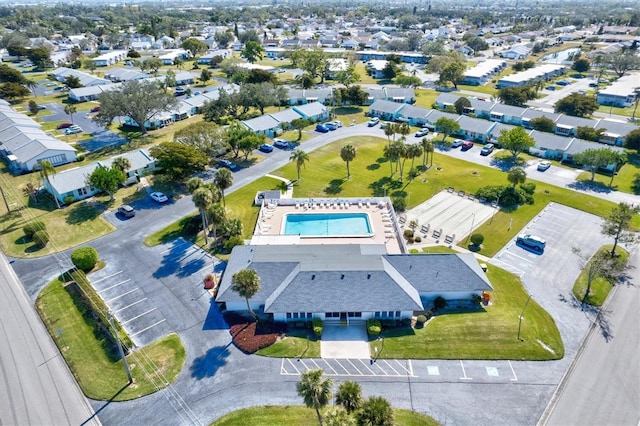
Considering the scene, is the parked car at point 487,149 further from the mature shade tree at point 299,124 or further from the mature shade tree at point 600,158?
the mature shade tree at point 299,124

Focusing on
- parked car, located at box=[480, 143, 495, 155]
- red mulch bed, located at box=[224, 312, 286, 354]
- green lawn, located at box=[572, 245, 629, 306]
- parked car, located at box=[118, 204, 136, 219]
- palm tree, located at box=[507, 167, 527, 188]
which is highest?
palm tree, located at box=[507, 167, 527, 188]

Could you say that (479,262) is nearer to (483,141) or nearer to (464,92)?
(483,141)

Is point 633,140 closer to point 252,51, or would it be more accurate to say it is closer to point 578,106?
point 578,106

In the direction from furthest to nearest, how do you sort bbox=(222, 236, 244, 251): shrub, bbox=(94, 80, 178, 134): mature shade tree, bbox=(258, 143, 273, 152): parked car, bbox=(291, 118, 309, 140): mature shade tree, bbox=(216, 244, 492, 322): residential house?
bbox=(291, 118, 309, 140): mature shade tree
bbox=(258, 143, 273, 152): parked car
bbox=(94, 80, 178, 134): mature shade tree
bbox=(222, 236, 244, 251): shrub
bbox=(216, 244, 492, 322): residential house

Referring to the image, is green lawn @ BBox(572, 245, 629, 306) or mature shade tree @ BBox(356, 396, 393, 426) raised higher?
mature shade tree @ BBox(356, 396, 393, 426)

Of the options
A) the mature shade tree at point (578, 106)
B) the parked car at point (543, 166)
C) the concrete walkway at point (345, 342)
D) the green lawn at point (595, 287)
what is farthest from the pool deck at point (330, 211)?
the mature shade tree at point (578, 106)

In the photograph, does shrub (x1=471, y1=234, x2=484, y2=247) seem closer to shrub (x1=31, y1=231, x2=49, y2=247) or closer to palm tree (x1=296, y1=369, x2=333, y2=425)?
palm tree (x1=296, y1=369, x2=333, y2=425)

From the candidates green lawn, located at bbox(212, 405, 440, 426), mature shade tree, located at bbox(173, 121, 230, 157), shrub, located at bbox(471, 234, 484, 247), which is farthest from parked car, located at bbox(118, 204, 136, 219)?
shrub, located at bbox(471, 234, 484, 247)
